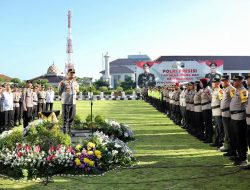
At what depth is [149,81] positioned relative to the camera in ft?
94.0

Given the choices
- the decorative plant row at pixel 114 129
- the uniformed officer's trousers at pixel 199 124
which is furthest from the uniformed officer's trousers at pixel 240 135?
the decorative plant row at pixel 114 129

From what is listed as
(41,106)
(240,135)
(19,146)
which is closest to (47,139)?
(19,146)

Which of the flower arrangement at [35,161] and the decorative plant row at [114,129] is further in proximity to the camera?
the decorative plant row at [114,129]

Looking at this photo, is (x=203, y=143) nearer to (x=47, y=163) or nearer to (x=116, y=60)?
(x=47, y=163)

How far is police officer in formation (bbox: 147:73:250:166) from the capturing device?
8.38 metres

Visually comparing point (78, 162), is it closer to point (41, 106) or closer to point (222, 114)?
point (222, 114)

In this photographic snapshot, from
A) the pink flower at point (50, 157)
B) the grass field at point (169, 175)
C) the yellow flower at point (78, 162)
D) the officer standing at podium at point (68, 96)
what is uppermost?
the officer standing at podium at point (68, 96)

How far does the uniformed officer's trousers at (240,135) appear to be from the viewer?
8383mm

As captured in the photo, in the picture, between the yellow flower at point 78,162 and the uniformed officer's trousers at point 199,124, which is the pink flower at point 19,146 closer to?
the yellow flower at point 78,162

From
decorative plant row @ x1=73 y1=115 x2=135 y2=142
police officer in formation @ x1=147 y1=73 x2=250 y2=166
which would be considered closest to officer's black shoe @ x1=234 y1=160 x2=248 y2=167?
police officer in formation @ x1=147 y1=73 x2=250 y2=166

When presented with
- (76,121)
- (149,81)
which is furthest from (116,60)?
(76,121)

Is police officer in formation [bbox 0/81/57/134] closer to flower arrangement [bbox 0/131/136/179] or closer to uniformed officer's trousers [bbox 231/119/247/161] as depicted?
flower arrangement [bbox 0/131/136/179]

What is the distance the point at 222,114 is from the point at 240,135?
1.25 meters

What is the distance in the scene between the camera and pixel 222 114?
962cm
